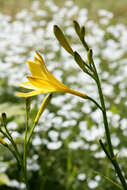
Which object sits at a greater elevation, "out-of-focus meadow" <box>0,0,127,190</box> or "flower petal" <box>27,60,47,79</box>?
"out-of-focus meadow" <box>0,0,127,190</box>

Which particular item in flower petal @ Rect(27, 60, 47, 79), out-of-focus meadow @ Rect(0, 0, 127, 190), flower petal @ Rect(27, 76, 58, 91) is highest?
out-of-focus meadow @ Rect(0, 0, 127, 190)

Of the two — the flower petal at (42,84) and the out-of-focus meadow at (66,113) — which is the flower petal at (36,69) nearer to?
the flower petal at (42,84)

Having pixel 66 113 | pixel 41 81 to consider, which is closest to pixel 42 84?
pixel 41 81

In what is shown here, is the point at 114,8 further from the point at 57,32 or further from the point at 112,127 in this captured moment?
the point at 57,32

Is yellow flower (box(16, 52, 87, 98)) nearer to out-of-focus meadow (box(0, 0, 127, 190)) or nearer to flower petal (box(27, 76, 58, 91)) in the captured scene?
flower petal (box(27, 76, 58, 91))

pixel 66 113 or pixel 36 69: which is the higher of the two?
pixel 66 113

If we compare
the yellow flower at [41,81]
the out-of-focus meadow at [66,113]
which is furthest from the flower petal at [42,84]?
the out-of-focus meadow at [66,113]

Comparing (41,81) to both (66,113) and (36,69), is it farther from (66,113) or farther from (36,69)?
(66,113)

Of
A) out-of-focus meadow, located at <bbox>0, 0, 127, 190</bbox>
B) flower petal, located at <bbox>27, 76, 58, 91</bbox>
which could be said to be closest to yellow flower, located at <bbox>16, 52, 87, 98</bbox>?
flower petal, located at <bbox>27, 76, 58, 91</bbox>

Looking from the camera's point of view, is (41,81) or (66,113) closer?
(41,81)
